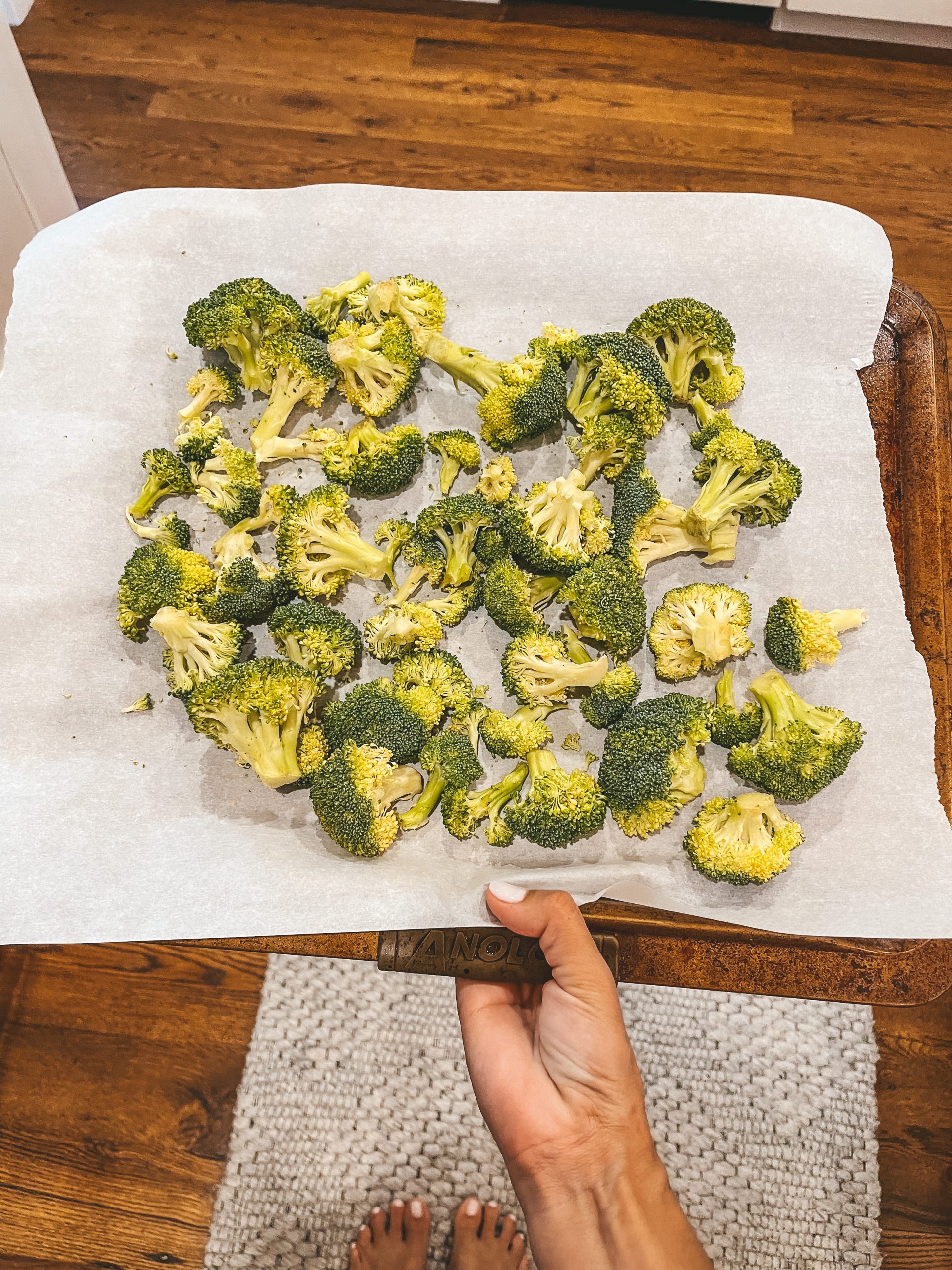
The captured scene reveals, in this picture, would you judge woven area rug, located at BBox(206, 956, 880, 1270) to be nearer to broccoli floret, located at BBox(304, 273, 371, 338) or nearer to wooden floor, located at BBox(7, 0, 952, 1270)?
broccoli floret, located at BBox(304, 273, 371, 338)

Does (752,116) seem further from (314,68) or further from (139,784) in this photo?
(139,784)

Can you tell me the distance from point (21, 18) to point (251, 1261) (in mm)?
4131

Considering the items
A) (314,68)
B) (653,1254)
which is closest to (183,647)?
(653,1254)

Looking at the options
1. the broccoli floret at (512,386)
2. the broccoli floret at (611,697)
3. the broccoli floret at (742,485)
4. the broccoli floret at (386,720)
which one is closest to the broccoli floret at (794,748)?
the broccoli floret at (611,697)

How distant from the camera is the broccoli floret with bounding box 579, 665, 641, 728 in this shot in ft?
5.56

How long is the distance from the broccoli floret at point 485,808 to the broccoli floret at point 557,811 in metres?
0.03

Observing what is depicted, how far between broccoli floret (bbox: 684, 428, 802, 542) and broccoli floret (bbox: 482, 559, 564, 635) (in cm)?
32

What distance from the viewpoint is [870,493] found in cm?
183

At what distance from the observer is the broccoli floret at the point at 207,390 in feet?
6.24

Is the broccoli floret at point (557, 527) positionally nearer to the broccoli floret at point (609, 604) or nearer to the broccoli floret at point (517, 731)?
the broccoli floret at point (609, 604)

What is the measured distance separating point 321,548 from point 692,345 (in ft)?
2.87

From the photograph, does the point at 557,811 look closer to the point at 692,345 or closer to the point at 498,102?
the point at 692,345

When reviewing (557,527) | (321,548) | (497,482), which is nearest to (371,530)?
(321,548)

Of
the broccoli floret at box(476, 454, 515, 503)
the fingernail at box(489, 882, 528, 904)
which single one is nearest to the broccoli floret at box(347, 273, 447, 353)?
the broccoli floret at box(476, 454, 515, 503)
